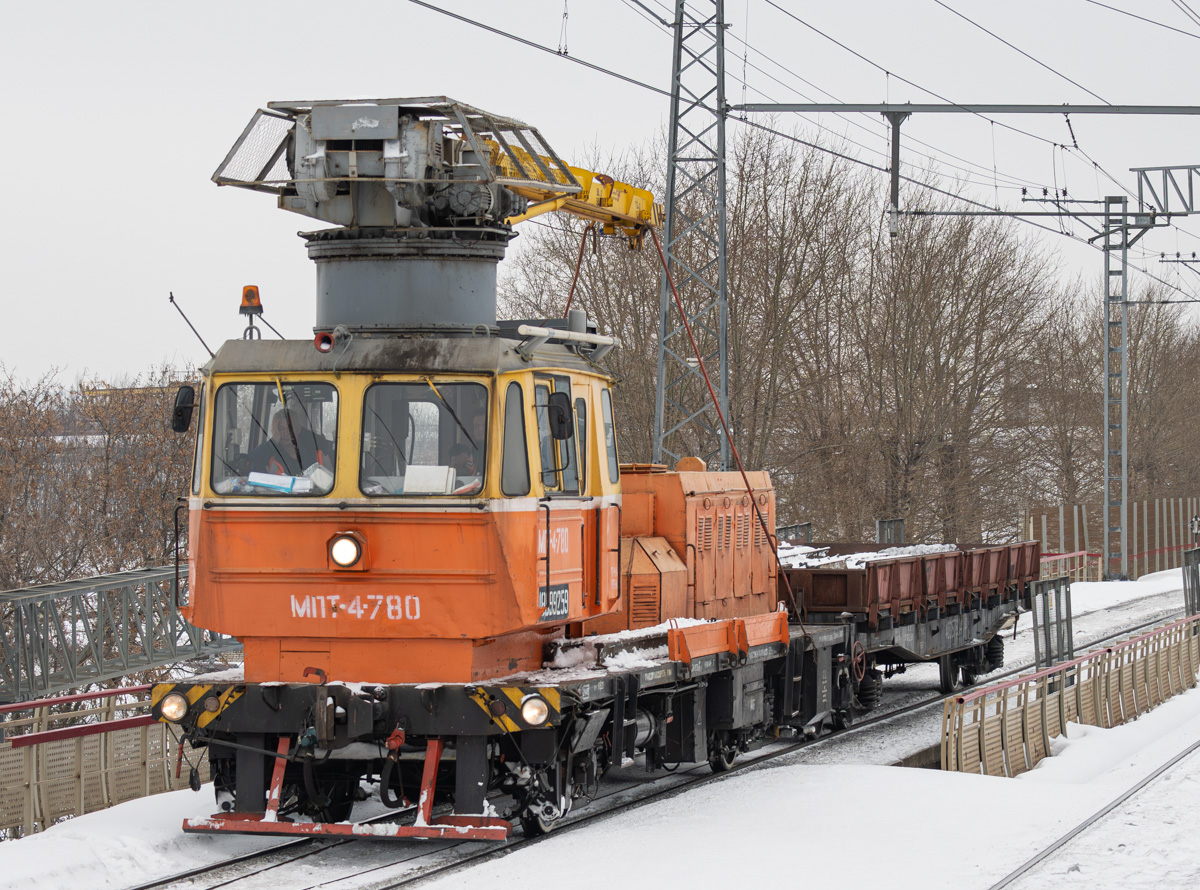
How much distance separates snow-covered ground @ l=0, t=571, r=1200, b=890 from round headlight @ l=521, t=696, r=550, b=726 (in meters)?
0.91

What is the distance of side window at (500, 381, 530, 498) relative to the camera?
9688 mm

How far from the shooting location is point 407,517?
31.4 feet

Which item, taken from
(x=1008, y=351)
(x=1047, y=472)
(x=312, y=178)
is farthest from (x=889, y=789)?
(x=1047, y=472)

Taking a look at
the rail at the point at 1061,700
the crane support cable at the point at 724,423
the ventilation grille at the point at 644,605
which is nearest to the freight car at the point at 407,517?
the crane support cable at the point at 724,423

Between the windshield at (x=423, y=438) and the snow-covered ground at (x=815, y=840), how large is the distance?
2537 millimetres

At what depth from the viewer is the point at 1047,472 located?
50.2 metres

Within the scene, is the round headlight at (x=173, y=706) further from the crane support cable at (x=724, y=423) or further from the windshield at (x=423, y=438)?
the crane support cable at (x=724, y=423)

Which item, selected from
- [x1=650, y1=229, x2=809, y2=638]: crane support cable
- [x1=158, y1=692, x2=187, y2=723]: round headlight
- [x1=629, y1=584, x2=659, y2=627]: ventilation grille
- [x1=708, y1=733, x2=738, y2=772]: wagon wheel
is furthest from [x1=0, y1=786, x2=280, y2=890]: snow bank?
[x1=650, y1=229, x2=809, y2=638]: crane support cable

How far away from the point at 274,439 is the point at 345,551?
3.22 feet

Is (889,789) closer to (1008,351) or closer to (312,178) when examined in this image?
(312,178)

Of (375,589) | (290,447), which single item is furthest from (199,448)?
(375,589)

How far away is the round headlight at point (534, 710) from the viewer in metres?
9.38

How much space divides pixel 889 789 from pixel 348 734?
4.64 metres

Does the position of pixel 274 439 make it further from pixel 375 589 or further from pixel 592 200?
pixel 592 200
